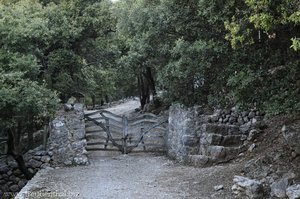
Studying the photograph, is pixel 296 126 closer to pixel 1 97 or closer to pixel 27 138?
pixel 1 97

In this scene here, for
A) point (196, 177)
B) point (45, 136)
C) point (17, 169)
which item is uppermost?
point (45, 136)

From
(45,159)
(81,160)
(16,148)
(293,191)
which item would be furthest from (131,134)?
(293,191)

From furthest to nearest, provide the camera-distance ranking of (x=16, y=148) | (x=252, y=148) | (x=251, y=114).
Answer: (x=16, y=148) → (x=251, y=114) → (x=252, y=148)

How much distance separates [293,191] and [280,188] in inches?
23.2

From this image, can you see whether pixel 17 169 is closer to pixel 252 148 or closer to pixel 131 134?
pixel 131 134

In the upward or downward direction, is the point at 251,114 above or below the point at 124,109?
above

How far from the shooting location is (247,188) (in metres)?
7.77

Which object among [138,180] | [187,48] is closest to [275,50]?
[187,48]

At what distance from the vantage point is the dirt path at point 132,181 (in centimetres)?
891

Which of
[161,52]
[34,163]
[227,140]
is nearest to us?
[227,140]

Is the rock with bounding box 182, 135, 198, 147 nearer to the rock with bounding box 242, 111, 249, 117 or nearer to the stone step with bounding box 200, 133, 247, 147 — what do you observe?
the stone step with bounding box 200, 133, 247, 147

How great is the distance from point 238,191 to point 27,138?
32.0 feet

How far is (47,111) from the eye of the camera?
38.5 feet

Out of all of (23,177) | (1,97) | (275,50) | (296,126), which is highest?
(275,50)
